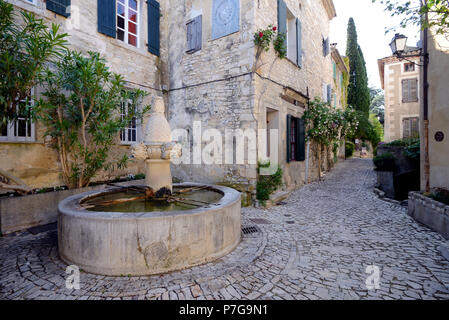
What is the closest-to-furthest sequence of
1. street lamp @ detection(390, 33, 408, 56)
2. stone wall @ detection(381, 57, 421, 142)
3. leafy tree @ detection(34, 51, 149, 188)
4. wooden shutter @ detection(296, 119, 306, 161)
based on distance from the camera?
leafy tree @ detection(34, 51, 149, 188) → street lamp @ detection(390, 33, 408, 56) → wooden shutter @ detection(296, 119, 306, 161) → stone wall @ detection(381, 57, 421, 142)

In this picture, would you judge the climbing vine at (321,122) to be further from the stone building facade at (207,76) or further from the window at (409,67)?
the window at (409,67)

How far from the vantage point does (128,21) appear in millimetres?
7043

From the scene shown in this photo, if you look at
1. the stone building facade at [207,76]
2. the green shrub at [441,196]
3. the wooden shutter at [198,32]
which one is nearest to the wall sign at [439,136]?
the green shrub at [441,196]

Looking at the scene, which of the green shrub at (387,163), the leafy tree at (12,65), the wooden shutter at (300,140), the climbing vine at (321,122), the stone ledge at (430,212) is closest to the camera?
the leafy tree at (12,65)

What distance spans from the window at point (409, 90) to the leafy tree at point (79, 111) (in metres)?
17.3

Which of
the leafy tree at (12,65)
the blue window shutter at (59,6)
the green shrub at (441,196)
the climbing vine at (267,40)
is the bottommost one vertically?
the green shrub at (441,196)

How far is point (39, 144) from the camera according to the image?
519 cm

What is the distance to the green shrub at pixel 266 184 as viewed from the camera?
612 cm

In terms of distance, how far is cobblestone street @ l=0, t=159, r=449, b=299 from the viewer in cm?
230

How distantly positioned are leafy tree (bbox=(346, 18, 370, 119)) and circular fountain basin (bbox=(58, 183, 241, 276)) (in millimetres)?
19420

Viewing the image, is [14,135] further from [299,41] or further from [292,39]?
[299,41]

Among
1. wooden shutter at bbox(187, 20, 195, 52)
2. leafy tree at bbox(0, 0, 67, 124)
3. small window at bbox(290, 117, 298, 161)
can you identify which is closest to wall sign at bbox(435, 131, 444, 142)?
small window at bbox(290, 117, 298, 161)

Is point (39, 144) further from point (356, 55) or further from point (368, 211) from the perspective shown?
point (356, 55)

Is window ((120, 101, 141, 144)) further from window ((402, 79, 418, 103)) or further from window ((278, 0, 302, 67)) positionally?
window ((402, 79, 418, 103))
